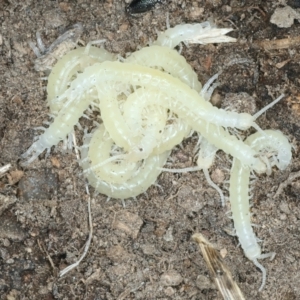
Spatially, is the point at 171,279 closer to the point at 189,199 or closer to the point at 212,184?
the point at 189,199

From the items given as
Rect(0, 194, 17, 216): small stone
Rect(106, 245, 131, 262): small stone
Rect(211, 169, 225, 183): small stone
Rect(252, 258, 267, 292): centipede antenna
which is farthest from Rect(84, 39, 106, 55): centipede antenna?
Rect(252, 258, 267, 292): centipede antenna

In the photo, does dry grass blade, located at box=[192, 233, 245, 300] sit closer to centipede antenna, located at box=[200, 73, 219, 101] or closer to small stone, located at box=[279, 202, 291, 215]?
small stone, located at box=[279, 202, 291, 215]

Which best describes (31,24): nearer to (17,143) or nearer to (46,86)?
(46,86)

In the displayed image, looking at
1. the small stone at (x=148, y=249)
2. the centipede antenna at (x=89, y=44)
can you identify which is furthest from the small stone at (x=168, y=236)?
the centipede antenna at (x=89, y=44)

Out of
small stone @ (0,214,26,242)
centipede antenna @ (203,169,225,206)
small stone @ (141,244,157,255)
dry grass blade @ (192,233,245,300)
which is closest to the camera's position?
dry grass blade @ (192,233,245,300)

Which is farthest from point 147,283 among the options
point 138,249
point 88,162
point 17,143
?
point 17,143

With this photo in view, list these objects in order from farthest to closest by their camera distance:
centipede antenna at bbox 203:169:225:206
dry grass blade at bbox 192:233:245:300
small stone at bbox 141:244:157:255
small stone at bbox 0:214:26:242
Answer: centipede antenna at bbox 203:169:225:206, small stone at bbox 141:244:157:255, small stone at bbox 0:214:26:242, dry grass blade at bbox 192:233:245:300

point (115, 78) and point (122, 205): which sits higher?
point (115, 78)

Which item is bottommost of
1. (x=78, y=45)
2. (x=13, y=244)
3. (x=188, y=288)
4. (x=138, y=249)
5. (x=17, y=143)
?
(x=188, y=288)
